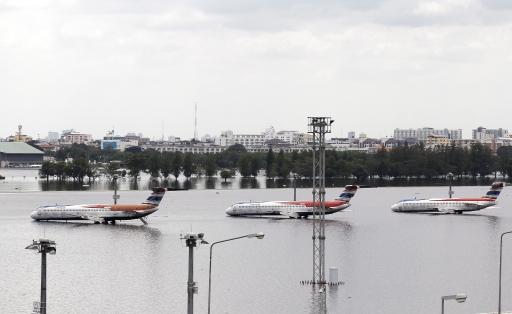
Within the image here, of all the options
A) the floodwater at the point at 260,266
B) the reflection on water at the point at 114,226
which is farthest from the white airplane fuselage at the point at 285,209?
the reflection on water at the point at 114,226

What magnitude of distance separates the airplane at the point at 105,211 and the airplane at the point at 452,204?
41.4 m

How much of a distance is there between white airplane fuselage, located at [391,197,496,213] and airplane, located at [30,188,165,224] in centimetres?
4117

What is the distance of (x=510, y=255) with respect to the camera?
109500 mm

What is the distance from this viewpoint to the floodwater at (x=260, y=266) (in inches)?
3223

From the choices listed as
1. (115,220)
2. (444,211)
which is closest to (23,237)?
(115,220)

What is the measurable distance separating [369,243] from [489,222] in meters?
36.6

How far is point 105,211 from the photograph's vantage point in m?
149

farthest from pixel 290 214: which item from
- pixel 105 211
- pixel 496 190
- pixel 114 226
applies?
pixel 496 190

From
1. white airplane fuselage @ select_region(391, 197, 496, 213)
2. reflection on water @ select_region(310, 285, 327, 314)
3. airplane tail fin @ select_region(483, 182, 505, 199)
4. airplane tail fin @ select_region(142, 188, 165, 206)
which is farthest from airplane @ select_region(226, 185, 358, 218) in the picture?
reflection on water @ select_region(310, 285, 327, 314)

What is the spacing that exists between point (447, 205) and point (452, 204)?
0.78 metres

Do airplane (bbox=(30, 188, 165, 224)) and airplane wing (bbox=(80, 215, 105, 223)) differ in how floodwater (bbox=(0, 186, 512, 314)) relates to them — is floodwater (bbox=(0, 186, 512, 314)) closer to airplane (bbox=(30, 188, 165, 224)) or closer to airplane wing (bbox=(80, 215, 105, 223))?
airplane wing (bbox=(80, 215, 105, 223))

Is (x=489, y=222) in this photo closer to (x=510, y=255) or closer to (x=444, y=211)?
(x=444, y=211)

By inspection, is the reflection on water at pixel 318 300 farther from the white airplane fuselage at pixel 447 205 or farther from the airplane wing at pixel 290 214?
the white airplane fuselage at pixel 447 205

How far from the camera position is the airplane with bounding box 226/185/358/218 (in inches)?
6201
